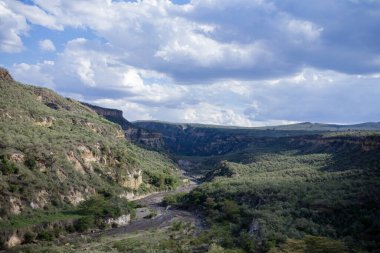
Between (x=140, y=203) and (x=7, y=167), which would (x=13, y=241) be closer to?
(x=7, y=167)

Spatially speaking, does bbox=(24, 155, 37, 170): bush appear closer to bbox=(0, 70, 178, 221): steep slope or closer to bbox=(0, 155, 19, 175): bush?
bbox=(0, 70, 178, 221): steep slope

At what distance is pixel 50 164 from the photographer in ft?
334

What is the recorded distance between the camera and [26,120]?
12162cm

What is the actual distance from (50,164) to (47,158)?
168 centimetres

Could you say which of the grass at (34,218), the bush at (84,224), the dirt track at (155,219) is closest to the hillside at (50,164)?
the grass at (34,218)

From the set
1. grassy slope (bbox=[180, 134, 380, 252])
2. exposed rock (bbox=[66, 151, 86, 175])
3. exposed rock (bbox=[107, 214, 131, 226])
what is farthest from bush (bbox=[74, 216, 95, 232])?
exposed rock (bbox=[66, 151, 86, 175])

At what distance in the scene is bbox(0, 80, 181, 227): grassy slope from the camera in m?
89.7

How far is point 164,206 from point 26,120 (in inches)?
1671

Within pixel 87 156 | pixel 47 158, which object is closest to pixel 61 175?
pixel 47 158

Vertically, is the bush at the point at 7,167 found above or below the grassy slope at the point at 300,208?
above

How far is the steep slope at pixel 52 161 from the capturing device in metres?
89.5

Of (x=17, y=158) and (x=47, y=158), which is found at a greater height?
(x=17, y=158)

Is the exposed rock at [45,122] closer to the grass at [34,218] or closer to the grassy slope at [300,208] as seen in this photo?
the grass at [34,218]

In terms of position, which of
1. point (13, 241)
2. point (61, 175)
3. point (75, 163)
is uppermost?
point (75, 163)
